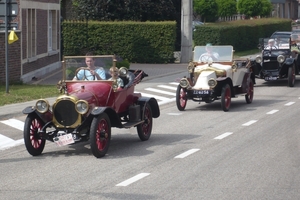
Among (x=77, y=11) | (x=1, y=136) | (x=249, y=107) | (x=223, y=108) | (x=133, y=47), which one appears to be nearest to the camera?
(x=1, y=136)

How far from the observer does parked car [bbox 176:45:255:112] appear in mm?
17016

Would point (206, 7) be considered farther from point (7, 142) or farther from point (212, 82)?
point (7, 142)

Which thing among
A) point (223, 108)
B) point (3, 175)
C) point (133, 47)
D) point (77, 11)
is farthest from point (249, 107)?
point (77, 11)

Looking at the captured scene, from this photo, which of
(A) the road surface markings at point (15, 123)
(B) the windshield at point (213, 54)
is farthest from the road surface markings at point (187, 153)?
(B) the windshield at point (213, 54)

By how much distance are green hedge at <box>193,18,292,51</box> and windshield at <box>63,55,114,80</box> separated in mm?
29494

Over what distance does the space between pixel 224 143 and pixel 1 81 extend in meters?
12.8

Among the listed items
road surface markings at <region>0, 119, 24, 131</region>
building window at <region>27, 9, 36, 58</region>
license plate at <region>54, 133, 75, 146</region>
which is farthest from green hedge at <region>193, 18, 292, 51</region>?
license plate at <region>54, 133, 75, 146</region>

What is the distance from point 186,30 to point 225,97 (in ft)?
66.1

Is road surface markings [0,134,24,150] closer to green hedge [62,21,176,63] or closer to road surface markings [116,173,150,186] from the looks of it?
road surface markings [116,173,150,186]

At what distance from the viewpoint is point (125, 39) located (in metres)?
35.8

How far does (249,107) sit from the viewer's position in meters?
18.1

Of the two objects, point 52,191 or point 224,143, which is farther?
point 224,143

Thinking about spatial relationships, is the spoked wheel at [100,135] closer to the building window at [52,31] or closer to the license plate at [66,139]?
the license plate at [66,139]

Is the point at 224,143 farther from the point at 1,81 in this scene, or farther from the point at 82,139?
the point at 1,81
